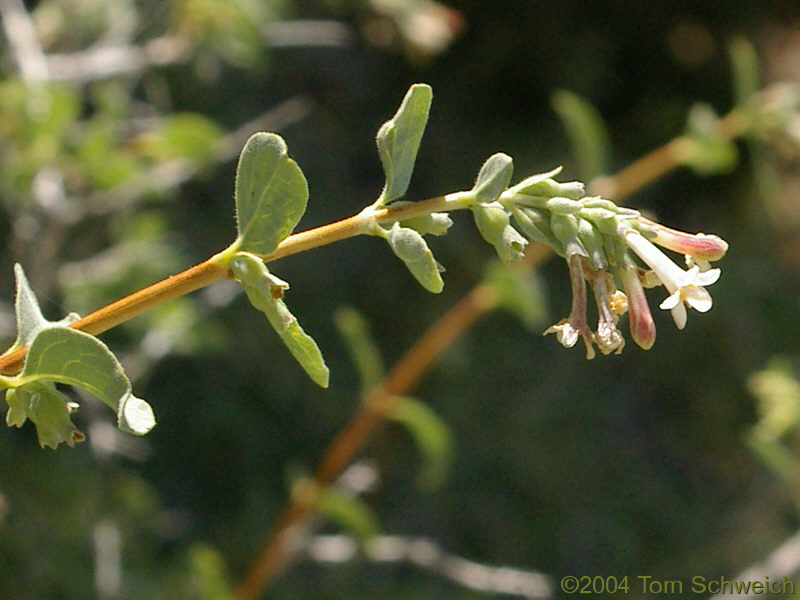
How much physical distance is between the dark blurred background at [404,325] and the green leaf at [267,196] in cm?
105

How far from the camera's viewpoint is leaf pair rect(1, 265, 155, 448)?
21.7 inches

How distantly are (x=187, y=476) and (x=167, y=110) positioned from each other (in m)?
0.89

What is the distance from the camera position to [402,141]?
640 mm

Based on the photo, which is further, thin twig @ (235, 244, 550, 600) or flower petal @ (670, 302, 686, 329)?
thin twig @ (235, 244, 550, 600)

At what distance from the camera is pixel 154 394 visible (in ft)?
7.32

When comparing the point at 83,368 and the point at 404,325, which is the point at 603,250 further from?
the point at 404,325

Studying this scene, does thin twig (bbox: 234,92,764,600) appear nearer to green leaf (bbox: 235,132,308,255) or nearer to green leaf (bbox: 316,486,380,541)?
green leaf (bbox: 316,486,380,541)

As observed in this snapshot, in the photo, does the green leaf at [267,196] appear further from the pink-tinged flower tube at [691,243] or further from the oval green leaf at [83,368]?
the pink-tinged flower tube at [691,243]

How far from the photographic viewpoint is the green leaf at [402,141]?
0.63 m

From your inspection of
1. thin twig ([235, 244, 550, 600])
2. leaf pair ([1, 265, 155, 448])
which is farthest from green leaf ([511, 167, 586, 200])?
thin twig ([235, 244, 550, 600])

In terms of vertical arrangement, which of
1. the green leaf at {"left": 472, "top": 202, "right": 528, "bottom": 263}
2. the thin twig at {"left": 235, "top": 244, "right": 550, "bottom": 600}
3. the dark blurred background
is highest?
the dark blurred background

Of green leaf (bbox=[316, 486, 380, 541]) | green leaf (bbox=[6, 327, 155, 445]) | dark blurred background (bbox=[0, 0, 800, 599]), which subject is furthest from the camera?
dark blurred background (bbox=[0, 0, 800, 599])

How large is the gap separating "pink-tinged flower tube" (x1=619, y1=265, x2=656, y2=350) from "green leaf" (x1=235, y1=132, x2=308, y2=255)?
0.23 m

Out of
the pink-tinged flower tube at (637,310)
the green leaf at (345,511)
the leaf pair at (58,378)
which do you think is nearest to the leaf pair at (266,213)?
the leaf pair at (58,378)
